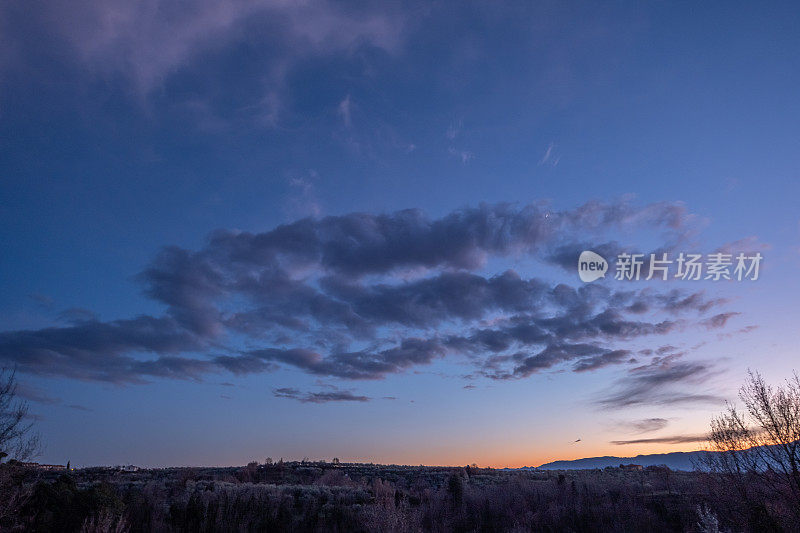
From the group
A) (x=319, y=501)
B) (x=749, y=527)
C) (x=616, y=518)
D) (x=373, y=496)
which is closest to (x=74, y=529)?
(x=319, y=501)

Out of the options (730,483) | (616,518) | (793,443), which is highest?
(793,443)

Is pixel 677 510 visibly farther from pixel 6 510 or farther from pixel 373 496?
pixel 6 510

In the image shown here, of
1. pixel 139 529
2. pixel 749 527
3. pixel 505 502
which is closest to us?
pixel 139 529

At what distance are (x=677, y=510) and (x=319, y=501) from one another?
1725 cm

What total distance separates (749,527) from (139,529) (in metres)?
23.2

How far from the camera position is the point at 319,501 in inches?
864

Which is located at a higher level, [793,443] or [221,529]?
[793,443]

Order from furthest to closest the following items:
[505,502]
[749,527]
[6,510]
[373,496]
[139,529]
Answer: [505,502] → [373,496] → [749,527] → [139,529] → [6,510]

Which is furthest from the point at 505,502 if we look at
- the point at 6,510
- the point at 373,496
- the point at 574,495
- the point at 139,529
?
the point at 6,510

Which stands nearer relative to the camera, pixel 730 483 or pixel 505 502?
pixel 730 483

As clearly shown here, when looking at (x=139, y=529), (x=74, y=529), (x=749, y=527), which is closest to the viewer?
(x=74, y=529)

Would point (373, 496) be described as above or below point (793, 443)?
below

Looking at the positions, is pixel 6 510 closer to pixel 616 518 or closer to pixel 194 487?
pixel 194 487

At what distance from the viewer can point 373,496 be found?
77.8ft
